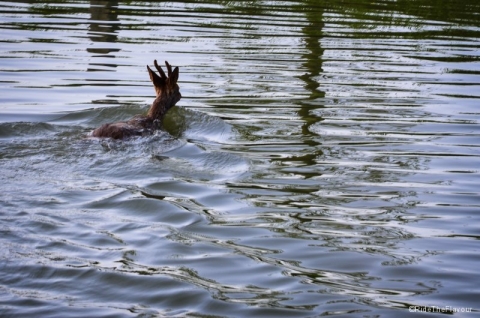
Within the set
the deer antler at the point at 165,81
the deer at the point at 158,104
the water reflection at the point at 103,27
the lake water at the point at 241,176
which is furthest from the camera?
the water reflection at the point at 103,27

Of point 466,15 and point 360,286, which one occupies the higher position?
point 466,15

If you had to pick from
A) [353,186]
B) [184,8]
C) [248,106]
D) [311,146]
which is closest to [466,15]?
[184,8]

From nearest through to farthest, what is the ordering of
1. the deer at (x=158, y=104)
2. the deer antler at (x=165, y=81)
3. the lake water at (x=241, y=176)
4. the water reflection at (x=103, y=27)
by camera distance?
the lake water at (x=241, y=176) → the deer at (x=158, y=104) → the deer antler at (x=165, y=81) → the water reflection at (x=103, y=27)

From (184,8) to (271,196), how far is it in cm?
1154

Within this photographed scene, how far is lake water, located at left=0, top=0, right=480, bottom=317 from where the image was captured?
533cm

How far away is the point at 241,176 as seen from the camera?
7844 mm

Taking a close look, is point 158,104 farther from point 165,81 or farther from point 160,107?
point 165,81

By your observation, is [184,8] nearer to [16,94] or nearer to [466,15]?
[466,15]

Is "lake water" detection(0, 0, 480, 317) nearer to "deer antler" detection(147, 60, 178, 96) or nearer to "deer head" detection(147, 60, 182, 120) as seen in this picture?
"deer head" detection(147, 60, 182, 120)

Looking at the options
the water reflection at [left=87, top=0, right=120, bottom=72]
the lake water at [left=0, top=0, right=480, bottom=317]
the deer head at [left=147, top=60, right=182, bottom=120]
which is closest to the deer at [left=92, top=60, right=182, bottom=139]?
the deer head at [left=147, top=60, right=182, bottom=120]

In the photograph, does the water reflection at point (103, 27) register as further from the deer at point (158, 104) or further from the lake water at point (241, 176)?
the deer at point (158, 104)

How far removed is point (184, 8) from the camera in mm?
18078

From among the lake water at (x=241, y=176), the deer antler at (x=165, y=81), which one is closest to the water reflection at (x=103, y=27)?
the lake water at (x=241, y=176)

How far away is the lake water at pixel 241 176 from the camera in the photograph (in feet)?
17.5
